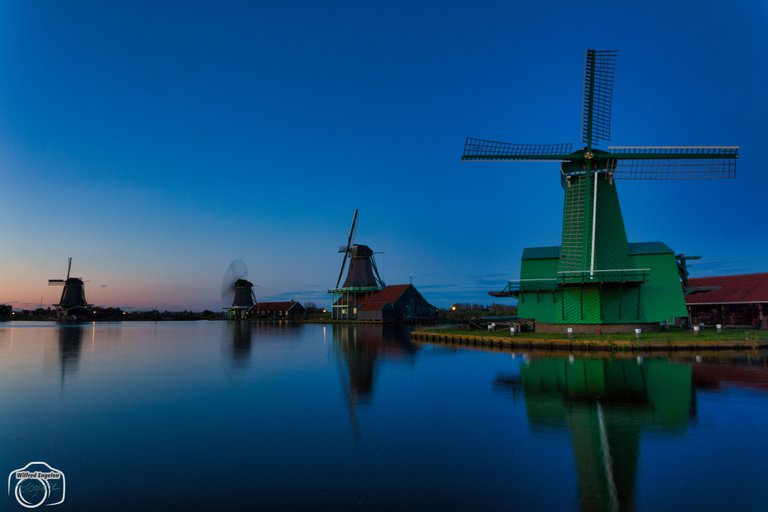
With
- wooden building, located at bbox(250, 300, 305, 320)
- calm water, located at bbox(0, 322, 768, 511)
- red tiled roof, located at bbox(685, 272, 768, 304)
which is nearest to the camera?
calm water, located at bbox(0, 322, 768, 511)

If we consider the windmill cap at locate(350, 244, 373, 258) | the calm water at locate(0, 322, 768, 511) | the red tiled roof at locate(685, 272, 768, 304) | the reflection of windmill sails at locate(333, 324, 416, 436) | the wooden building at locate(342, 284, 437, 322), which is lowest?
the reflection of windmill sails at locate(333, 324, 416, 436)

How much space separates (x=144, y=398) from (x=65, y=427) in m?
3.17

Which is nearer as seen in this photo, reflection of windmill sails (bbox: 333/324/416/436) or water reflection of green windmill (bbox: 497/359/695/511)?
water reflection of green windmill (bbox: 497/359/695/511)

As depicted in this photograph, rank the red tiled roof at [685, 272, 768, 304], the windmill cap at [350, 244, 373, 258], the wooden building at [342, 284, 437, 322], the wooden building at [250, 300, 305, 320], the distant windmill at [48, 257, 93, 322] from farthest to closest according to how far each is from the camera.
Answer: the distant windmill at [48, 257, 93, 322] < the wooden building at [250, 300, 305, 320] < the windmill cap at [350, 244, 373, 258] < the wooden building at [342, 284, 437, 322] < the red tiled roof at [685, 272, 768, 304]

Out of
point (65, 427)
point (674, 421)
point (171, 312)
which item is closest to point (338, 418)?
point (65, 427)

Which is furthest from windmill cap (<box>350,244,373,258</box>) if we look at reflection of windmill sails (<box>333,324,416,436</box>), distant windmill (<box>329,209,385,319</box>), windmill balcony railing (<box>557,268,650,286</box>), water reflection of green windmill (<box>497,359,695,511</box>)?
water reflection of green windmill (<box>497,359,695,511</box>)

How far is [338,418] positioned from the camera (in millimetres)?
10656

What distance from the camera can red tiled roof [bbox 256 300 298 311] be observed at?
84988mm

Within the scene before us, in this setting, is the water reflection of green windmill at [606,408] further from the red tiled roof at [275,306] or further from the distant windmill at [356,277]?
the red tiled roof at [275,306]

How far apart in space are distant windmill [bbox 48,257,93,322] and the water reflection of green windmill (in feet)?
306

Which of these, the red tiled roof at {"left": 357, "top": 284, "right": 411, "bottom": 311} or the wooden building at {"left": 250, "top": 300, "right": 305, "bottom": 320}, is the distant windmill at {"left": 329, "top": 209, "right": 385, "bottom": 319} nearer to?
the red tiled roof at {"left": 357, "top": 284, "right": 411, "bottom": 311}

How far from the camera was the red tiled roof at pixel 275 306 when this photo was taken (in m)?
85.0

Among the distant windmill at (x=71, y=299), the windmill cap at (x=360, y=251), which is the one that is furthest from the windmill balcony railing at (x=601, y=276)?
the distant windmill at (x=71, y=299)

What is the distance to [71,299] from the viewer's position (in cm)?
8819
